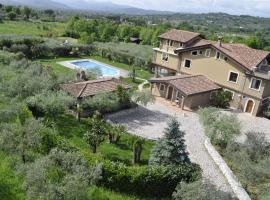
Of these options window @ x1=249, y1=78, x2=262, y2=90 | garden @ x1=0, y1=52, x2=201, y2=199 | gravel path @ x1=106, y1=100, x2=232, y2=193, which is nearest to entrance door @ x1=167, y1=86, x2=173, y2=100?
gravel path @ x1=106, y1=100, x2=232, y2=193

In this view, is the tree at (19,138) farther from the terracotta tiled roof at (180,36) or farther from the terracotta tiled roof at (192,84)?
the terracotta tiled roof at (180,36)

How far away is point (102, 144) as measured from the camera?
2286cm

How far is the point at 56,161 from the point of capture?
47.7 ft

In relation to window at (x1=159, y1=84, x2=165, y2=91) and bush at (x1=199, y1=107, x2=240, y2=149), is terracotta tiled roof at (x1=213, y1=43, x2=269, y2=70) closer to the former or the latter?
window at (x1=159, y1=84, x2=165, y2=91)

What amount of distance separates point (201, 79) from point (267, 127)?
31.9 ft

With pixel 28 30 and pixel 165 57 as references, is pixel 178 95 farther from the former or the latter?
pixel 28 30

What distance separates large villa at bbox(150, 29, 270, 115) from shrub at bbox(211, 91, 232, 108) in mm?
584

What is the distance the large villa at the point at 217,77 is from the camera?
33.9m

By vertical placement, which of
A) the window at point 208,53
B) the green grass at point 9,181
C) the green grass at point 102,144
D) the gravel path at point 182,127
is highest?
the window at point 208,53

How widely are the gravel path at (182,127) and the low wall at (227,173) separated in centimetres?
28

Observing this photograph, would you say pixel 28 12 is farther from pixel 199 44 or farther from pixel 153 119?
pixel 153 119

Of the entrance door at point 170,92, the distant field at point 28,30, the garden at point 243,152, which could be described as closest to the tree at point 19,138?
the garden at point 243,152

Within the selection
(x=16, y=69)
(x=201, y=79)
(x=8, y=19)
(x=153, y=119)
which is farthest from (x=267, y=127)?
(x=8, y=19)

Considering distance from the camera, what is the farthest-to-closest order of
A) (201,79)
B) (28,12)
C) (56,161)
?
(28,12)
(201,79)
(56,161)
